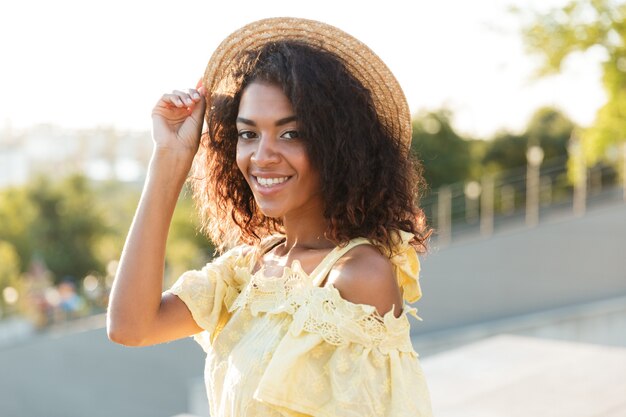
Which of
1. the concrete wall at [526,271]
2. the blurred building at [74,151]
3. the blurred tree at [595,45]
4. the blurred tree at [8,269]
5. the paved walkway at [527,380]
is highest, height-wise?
the blurred tree at [595,45]

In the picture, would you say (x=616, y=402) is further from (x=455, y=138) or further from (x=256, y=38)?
(x=455, y=138)

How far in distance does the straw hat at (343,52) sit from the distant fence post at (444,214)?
1042 centimetres

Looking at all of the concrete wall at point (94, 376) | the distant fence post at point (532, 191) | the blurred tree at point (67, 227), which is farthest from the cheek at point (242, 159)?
the blurred tree at point (67, 227)

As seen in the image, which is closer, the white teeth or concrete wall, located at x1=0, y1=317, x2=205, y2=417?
the white teeth

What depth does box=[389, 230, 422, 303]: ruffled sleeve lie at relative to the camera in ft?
5.15

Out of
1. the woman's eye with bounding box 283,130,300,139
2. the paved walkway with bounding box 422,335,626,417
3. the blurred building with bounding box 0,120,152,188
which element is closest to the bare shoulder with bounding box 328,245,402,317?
the woman's eye with bounding box 283,130,300,139

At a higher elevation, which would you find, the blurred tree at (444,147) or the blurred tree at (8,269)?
the blurred tree at (444,147)

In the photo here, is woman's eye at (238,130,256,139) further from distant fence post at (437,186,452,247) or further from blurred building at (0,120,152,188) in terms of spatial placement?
blurred building at (0,120,152,188)

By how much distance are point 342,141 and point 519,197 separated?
1138 centimetres

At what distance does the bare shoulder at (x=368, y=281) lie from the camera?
1.46 m

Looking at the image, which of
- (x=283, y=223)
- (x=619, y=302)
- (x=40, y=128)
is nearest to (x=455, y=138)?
(x=619, y=302)

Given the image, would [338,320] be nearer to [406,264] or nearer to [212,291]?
[406,264]

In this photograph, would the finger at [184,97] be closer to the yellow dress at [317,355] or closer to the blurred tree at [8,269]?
the yellow dress at [317,355]

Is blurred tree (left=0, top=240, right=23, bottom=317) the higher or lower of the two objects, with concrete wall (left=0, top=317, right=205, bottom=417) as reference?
lower
